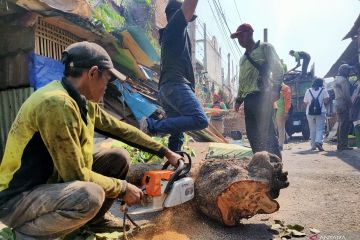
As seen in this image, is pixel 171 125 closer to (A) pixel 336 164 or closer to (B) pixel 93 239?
(B) pixel 93 239

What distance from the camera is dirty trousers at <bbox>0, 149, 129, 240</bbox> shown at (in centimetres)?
187

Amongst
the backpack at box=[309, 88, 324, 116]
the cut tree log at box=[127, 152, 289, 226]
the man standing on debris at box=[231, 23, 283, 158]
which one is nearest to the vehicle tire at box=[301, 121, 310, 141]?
the backpack at box=[309, 88, 324, 116]

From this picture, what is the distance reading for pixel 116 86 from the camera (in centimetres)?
786

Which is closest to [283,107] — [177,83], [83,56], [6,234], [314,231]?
[177,83]

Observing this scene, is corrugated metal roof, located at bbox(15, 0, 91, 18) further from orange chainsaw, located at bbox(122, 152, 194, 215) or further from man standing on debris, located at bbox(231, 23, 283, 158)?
orange chainsaw, located at bbox(122, 152, 194, 215)

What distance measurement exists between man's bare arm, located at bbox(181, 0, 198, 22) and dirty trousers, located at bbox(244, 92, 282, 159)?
1.75 metres

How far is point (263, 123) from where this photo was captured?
4781 millimetres

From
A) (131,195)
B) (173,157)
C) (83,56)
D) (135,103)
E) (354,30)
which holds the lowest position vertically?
(131,195)

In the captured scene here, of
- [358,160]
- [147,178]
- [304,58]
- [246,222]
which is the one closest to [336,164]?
[358,160]

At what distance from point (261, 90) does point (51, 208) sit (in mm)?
3645

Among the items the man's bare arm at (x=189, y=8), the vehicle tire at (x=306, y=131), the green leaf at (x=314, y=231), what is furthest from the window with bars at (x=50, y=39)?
the vehicle tire at (x=306, y=131)

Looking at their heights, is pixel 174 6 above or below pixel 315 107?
above

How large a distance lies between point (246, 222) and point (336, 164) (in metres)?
3.85

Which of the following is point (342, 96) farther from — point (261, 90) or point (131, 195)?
point (131, 195)
